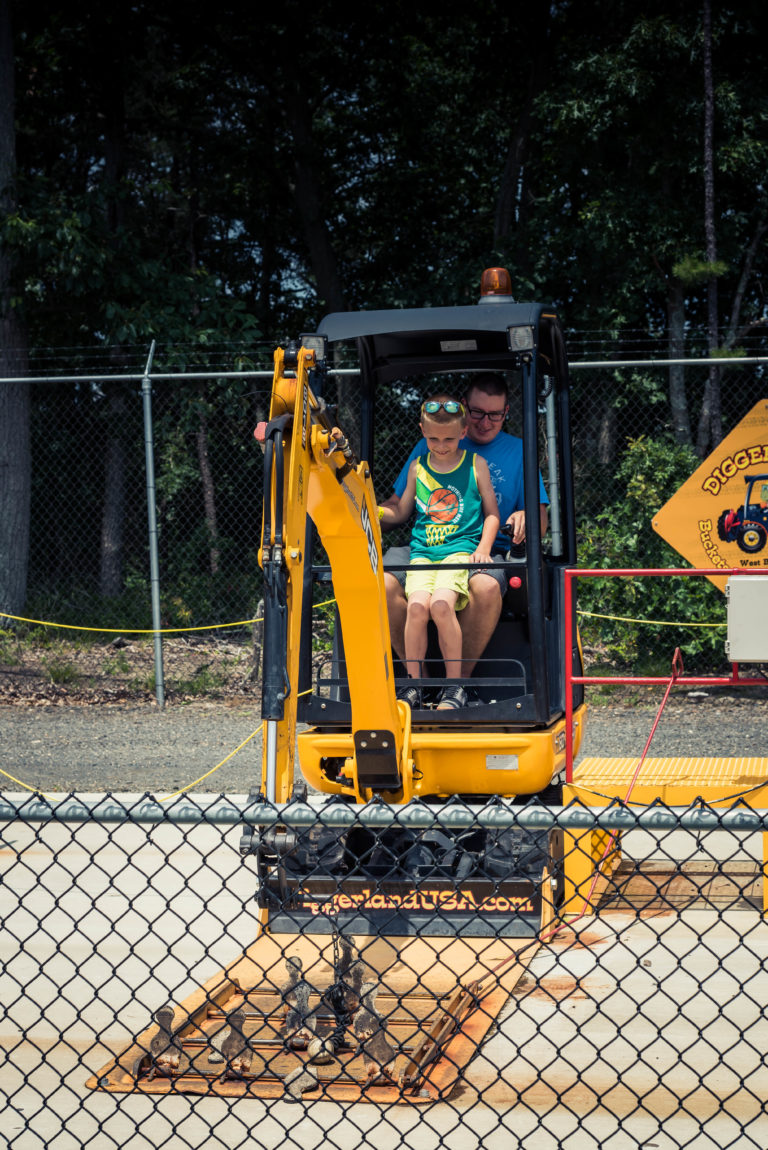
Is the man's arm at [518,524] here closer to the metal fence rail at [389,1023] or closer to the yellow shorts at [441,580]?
the yellow shorts at [441,580]

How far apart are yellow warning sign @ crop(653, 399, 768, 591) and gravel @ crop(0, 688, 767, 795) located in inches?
57.4

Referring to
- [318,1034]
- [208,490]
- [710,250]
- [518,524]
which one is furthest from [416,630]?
[208,490]

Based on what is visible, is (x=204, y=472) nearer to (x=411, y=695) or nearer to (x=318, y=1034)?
(x=411, y=695)

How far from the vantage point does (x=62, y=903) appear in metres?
6.08

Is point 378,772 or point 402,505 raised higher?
point 402,505

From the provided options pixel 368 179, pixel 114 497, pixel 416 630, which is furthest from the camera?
pixel 368 179

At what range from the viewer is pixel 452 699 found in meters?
5.61

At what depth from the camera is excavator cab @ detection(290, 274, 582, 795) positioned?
5484 mm

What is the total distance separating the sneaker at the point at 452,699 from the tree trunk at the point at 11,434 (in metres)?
9.48

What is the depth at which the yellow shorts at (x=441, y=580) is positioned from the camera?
556cm

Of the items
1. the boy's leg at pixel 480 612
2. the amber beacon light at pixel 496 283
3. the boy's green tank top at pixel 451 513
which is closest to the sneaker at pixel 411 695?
the boy's leg at pixel 480 612

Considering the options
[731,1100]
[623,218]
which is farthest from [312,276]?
[731,1100]

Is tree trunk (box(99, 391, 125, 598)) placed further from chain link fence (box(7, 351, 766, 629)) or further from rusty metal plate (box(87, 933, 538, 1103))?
rusty metal plate (box(87, 933, 538, 1103))

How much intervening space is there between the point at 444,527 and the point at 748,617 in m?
1.64
